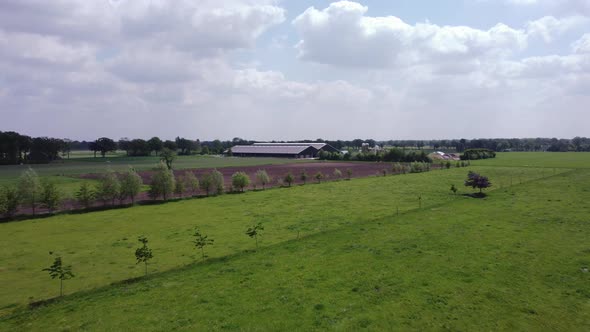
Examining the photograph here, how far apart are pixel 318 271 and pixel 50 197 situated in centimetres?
4249

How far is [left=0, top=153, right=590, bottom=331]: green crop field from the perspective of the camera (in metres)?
16.7

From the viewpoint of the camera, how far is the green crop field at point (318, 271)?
16.7 meters

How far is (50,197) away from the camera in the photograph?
45.8 meters

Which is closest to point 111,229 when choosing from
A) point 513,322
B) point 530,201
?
point 513,322

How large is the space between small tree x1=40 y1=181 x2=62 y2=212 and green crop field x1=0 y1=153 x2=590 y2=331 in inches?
186

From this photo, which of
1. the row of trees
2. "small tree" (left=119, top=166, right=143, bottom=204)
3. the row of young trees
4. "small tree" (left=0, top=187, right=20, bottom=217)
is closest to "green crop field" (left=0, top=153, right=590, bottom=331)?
the row of young trees

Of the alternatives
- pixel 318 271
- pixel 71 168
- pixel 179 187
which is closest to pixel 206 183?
pixel 179 187

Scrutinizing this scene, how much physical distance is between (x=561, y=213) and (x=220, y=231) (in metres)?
39.1

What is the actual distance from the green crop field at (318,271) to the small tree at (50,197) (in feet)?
15.5

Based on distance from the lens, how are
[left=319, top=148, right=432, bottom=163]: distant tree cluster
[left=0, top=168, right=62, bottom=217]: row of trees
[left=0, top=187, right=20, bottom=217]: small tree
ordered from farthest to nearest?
[left=319, top=148, right=432, bottom=163]: distant tree cluster < [left=0, top=168, right=62, bottom=217]: row of trees < [left=0, top=187, right=20, bottom=217]: small tree

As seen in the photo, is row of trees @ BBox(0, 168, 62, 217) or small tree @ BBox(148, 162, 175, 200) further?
small tree @ BBox(148, 162, 175, 200)

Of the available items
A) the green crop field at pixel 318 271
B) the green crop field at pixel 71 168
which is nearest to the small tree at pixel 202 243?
the green crop field at pixel 318 271

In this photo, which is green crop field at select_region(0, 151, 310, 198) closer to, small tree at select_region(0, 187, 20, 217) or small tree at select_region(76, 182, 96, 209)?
small tree at select_region(76, 182, 96, 209)

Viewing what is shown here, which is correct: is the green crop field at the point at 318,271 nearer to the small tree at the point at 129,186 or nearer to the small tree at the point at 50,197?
the small tree at the point at 50,197
